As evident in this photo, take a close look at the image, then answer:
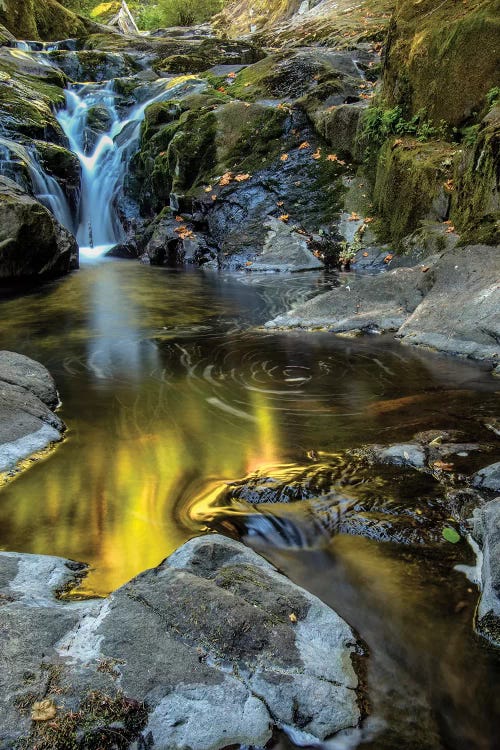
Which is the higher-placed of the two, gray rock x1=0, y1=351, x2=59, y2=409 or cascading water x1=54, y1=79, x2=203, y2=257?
cascading water x1=54, y1=79, x2=203, y2=257

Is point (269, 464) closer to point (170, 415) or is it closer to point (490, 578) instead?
point (170, 415)

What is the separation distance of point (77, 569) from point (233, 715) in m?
1.16

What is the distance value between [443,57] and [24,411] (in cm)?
1141

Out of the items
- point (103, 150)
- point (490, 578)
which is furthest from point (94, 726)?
point (103, 150)

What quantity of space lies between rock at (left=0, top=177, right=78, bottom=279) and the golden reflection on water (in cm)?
352

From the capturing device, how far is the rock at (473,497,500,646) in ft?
6.73

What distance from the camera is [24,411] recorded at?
3.98 m

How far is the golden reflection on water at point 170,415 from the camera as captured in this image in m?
2.90

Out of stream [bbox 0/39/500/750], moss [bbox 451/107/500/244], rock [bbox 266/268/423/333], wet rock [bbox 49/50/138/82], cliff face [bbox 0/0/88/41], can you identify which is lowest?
stream [bbox 0/39/500/750]

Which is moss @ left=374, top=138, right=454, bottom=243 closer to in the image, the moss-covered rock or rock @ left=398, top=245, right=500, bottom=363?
the moss-covered rock

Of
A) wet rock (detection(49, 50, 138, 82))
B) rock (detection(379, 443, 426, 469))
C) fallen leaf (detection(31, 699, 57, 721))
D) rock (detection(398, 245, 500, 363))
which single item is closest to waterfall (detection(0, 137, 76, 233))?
wet rock (detection(49, 50, 138, 82))

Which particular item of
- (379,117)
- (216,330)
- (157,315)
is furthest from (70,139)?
(216,330)

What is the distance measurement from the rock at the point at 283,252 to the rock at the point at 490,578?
37.5 feet

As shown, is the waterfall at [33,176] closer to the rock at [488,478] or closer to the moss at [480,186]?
the moss at [480,186]
